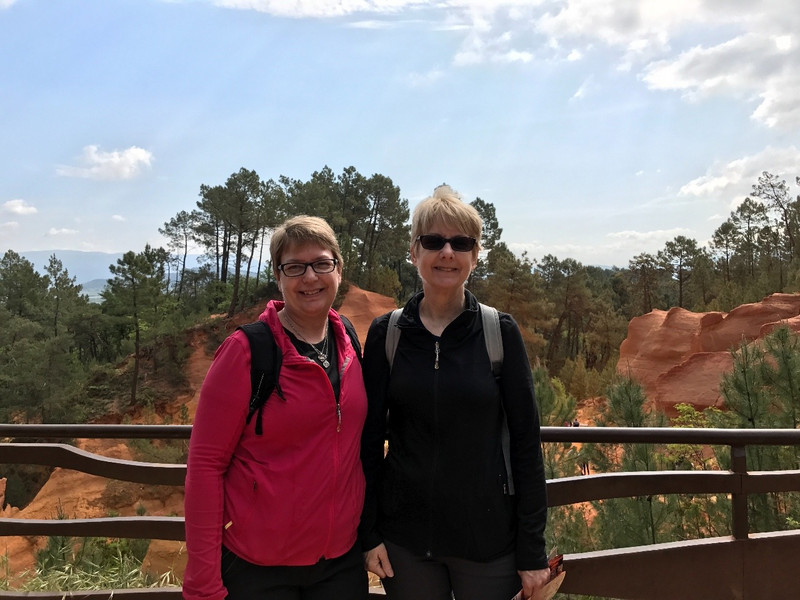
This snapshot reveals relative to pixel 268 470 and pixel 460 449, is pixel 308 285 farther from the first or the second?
pixel 460 449

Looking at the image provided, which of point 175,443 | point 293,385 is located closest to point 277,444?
point 293,385

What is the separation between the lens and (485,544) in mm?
1513

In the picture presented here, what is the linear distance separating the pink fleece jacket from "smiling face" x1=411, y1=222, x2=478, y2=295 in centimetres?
38

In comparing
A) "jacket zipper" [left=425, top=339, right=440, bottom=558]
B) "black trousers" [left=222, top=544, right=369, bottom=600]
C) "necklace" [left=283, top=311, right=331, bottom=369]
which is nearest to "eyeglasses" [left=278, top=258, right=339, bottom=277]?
"necklace" [left=283, top=311, right=331, bottom=369]

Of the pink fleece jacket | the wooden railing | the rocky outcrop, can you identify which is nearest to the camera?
the pink fleece jacket

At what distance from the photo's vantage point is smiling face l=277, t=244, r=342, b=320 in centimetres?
154

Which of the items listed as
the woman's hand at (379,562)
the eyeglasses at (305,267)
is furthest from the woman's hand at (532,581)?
the eyeglasses at (305,267)

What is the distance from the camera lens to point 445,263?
1.56 m

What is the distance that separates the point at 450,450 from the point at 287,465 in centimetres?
44

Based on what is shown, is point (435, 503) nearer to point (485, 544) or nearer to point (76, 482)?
point (485, 544)

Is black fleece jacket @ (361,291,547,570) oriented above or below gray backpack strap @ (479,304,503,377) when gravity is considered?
below

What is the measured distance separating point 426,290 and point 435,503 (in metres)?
0.60

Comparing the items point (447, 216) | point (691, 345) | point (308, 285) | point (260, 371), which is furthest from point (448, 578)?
point (691, 345)

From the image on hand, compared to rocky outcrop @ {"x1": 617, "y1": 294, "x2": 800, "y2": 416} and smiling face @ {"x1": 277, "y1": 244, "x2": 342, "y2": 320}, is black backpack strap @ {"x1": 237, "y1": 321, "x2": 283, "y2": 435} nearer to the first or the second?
smiling face @ {"x1": 277, "y1": 244, "x2": 342, "y2": 320}
